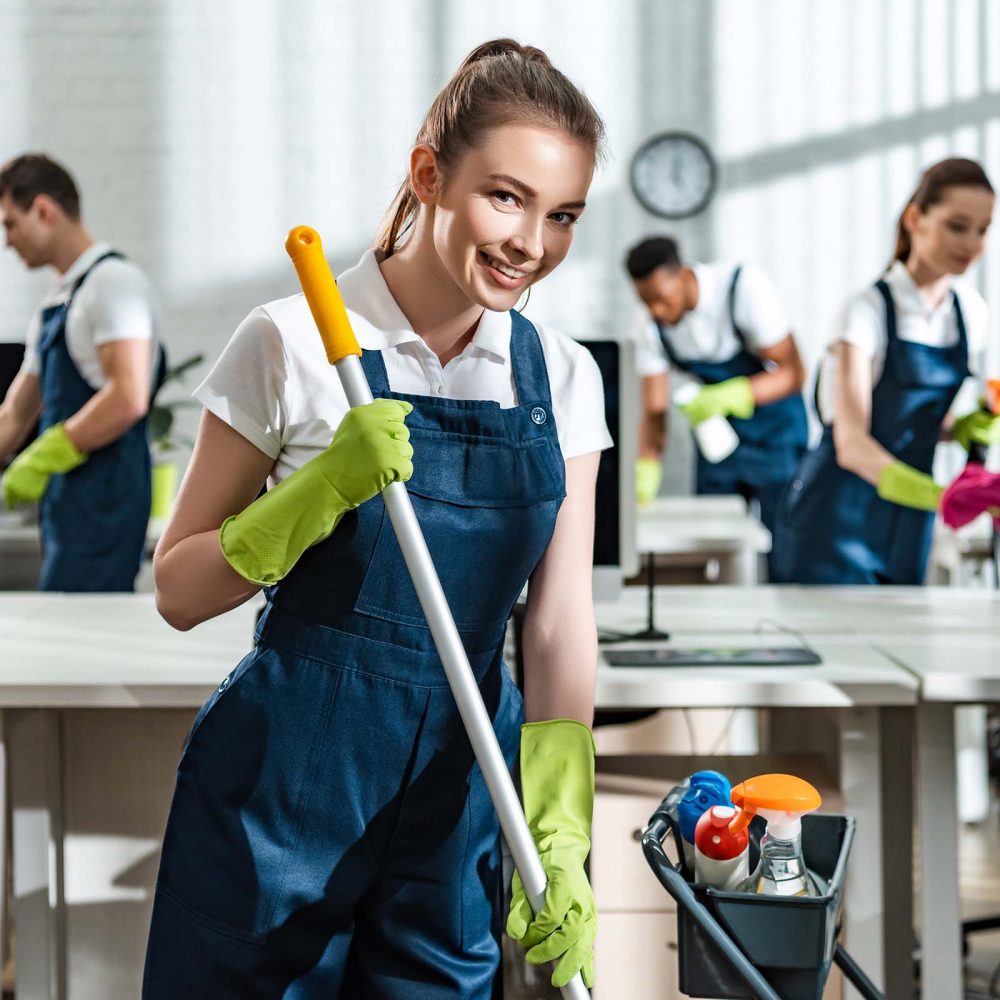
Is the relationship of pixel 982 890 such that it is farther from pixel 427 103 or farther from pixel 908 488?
pixel 427 103

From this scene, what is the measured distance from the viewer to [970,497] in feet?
7.57

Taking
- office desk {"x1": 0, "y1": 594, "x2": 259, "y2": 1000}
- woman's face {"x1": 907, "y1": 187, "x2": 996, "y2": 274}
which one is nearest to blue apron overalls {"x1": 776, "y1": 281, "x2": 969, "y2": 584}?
woman's face {"x1": 907, "y1": 187, "x2": 996, "y2": 274}

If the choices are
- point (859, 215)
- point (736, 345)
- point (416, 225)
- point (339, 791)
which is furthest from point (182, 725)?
point (859, 215)

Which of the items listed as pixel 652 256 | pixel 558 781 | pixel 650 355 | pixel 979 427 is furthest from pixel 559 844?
pixel 650 355

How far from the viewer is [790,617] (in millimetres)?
2385

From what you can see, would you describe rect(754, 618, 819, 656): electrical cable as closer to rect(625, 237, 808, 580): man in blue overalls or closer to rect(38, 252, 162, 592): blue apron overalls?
rect(38, 252, 162, 592): blue apron overalls

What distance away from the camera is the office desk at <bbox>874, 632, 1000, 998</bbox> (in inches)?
72.8

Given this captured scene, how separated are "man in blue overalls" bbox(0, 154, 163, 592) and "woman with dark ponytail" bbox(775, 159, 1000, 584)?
147 cm

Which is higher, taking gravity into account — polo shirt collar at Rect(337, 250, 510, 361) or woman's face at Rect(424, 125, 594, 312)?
woman's face at Rect(424, 125, 594, 312)

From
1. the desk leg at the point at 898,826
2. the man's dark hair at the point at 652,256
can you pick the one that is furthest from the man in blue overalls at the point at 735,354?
the desk leg at the point at 898,826

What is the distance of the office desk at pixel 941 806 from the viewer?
72.8 inches

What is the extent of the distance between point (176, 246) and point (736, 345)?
7.62 ft

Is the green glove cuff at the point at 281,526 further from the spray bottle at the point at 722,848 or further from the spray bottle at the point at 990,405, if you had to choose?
the spray bottle at the point at 990,405

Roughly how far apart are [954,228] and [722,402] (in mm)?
1346
